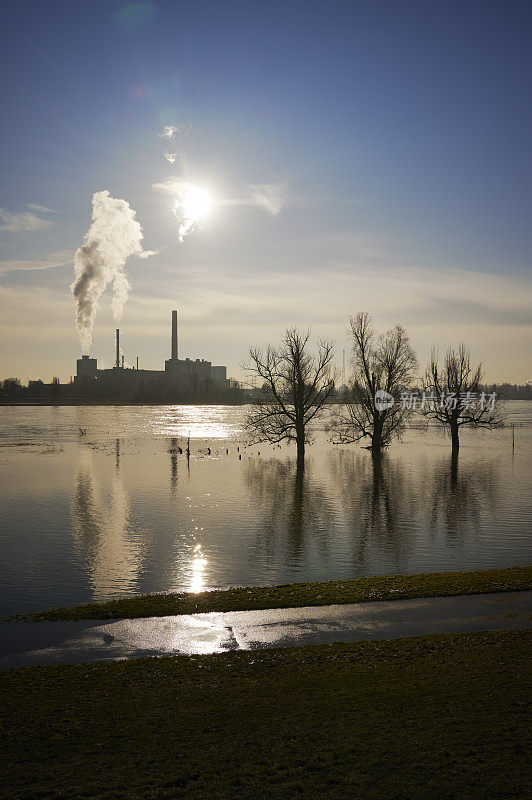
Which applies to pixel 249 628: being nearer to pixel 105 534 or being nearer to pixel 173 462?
pixel 105 534

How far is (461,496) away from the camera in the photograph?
3700 centimetres

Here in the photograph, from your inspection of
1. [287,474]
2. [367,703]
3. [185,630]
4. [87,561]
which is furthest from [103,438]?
[367,703]

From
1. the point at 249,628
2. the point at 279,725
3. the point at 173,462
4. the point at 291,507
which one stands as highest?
the point at 279,725

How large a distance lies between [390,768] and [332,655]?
169 inches

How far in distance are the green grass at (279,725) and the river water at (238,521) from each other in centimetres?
694

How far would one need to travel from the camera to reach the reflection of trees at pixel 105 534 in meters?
19.9

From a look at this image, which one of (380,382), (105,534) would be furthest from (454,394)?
Answer: (105,534)

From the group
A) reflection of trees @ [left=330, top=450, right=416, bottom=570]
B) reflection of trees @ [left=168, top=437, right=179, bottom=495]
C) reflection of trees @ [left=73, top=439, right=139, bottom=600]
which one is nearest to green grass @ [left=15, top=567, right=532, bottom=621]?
reflection of trees @ [left=73, top=439, right=139, bottom=600]

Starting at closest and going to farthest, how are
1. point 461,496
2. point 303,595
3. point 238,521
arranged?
point 303,595
point 238,521
point 461,496

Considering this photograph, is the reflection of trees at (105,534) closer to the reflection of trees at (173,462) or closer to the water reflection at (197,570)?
the water reflection at (197,570)

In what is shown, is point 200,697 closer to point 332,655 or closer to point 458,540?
point 332,655

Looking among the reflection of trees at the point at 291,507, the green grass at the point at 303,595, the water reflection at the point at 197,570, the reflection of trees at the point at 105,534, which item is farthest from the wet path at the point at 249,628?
the reflection of trees at the point at 291,507

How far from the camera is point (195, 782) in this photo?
802 centimetres

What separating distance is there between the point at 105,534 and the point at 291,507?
11.0 meters
